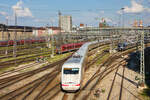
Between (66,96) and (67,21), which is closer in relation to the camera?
(66,96)

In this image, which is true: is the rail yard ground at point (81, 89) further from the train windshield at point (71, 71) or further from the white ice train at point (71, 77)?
the train windshield at point (71, 71)

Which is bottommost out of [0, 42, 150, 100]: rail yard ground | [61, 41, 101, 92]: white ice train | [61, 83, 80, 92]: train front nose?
[0, 42, 150, 100]: rail yard ground

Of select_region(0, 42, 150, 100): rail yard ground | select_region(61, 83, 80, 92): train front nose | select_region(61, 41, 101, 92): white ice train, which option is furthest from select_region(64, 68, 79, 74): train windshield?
select_region(0, 42, 150, 100): rail yard ground

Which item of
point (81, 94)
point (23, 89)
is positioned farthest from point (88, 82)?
point (23, 89)

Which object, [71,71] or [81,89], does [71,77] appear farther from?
[81,89]

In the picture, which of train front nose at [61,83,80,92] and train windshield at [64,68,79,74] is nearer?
train front nose at [61,83,80,92]

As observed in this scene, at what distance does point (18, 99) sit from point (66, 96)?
419 cm

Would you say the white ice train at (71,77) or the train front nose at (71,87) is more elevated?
the white ice train at (71,77)

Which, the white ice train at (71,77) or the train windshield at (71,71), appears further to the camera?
the train windshield at (71,71)

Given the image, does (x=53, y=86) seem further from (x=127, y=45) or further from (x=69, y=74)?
(x=127, y=45)

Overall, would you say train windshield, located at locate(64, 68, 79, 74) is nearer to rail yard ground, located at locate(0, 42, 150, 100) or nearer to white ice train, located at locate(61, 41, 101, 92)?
white ice train, located at locate(61, 41, 101, 92)

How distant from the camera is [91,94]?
15320mm

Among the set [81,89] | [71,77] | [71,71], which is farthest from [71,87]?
[81,89]

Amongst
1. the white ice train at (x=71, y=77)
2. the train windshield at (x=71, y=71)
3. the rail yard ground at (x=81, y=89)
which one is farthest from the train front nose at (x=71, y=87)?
the train windshield at (x=71, y=71)
